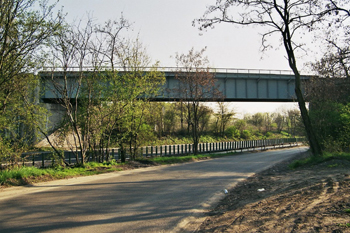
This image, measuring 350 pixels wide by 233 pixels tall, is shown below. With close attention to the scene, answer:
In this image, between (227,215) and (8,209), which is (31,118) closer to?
(8,209)

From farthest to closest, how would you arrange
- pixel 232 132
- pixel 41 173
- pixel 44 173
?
1. pixel 232 132
2. pixel 44 173
3. pixel 41 173

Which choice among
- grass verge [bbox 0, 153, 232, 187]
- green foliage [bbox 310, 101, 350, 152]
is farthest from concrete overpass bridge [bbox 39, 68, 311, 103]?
grass verge [bbox 0, 153, 232, 187]

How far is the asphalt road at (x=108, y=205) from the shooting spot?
20.6 feet

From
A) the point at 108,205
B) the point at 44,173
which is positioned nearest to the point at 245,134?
the point at 44,173

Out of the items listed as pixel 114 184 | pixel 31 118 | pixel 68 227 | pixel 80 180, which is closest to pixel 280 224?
pixel 68 227

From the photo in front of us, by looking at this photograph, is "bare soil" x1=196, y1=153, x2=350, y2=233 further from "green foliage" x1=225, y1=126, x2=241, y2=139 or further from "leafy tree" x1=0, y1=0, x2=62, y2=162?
"green foliage" x1=225, y1=126, x2=241, y2=139

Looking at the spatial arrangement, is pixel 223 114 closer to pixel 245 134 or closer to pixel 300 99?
pixel 245 134

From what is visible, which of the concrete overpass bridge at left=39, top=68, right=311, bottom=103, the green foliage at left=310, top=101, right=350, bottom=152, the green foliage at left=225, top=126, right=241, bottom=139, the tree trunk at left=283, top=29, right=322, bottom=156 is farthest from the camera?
the green foliage at left=225, top=126, right=241, bottom=139

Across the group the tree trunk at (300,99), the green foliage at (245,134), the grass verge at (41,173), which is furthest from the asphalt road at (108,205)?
the green foliage at (245,134)

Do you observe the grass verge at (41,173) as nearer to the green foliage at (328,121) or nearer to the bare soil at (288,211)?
the bare soil at (288,211)

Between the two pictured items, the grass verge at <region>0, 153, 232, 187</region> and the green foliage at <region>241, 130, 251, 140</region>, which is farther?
the green foliage at <region>241, 130, 251, 140</region>

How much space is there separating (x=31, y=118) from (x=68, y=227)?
28.9 feet

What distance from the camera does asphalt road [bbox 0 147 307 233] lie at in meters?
6.29

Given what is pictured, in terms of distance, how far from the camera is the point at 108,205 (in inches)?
315
